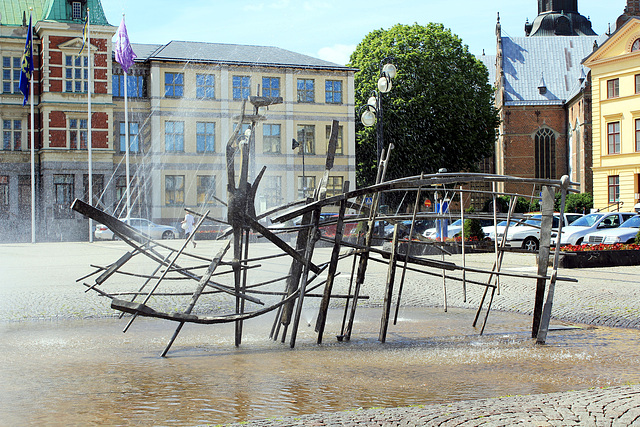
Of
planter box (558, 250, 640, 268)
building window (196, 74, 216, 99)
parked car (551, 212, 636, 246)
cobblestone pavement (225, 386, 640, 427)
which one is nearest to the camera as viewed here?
cobblestone pavement (225, 386, 640, 427)

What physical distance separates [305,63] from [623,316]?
A: 1781 inches

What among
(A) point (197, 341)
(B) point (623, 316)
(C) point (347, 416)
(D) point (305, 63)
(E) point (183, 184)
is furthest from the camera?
(D) point (305, 63)

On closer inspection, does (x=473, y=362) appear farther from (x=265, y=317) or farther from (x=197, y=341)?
(x=265, y=317)

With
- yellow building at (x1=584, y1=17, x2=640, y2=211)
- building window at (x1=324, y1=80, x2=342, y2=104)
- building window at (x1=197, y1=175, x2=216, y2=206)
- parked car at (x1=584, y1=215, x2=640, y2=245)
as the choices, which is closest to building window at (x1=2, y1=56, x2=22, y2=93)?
building window at (x1=197, y1=175, x2=216, y2=206)

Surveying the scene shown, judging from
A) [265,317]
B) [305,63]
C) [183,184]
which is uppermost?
[305,63]

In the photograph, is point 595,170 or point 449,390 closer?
point 449,390

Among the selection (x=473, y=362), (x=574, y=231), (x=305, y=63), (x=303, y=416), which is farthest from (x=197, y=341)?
(x=305, y=63)

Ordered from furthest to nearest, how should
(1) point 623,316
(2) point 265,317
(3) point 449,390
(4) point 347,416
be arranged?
(2) point 265,317
(1) point 623,316
(3) point 449,390
(4) point 347,416

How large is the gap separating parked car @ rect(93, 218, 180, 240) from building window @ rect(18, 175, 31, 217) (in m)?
6.54

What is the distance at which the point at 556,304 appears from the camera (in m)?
11.6

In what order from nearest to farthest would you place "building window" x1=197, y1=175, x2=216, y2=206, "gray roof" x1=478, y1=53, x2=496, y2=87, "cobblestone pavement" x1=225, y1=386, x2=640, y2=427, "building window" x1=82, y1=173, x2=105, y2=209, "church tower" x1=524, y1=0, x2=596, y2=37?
"cobblestone pavement" x1=225, y1=386, x2=640, y2=427 → "building window" x1=82, y1=173, x2=105, y2=209 → "building window" x1=197, y1=175, x2=216, y2=206 → "gray roof" x1=478, y1=53, x2=496, y2=87 → "church tower" x1=524, y1=0, x2=596, y2=37

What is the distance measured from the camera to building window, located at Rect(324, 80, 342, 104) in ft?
177

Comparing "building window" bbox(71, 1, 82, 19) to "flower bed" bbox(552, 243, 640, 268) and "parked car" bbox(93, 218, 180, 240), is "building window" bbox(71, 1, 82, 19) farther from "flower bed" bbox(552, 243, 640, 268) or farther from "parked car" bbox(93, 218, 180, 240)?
"flower bed" bbox(552, 243, 640, 268)

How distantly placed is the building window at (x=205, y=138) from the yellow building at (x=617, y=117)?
93.1 ft
